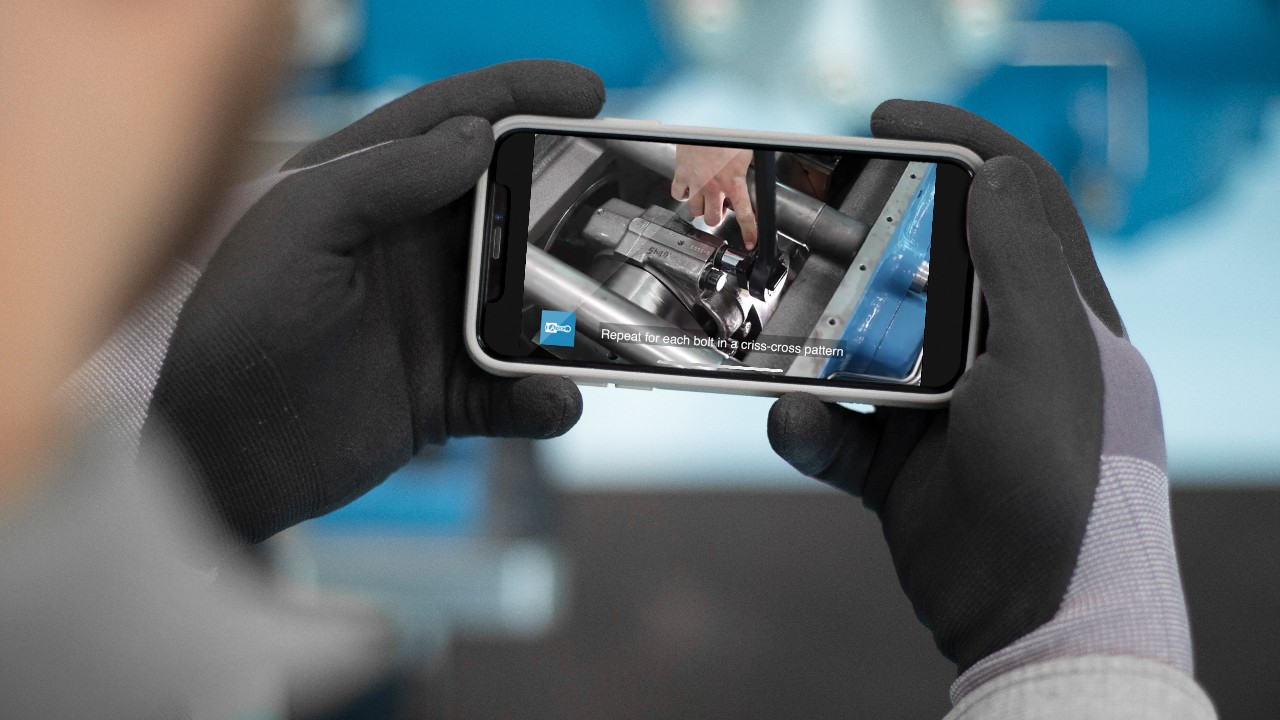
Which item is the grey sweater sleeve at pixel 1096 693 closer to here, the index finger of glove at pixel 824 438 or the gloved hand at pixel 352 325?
the index finger of glove at pixel 824 438

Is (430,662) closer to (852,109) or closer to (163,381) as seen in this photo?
(163,381)

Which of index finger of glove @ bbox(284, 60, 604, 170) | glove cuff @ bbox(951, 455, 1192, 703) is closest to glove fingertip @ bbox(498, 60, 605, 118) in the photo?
index finger of glove @ bbox(284, 60, 604, 170)

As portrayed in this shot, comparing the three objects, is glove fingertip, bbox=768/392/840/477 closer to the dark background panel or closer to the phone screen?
the phone screen

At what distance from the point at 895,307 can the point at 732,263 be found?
3.9 inches

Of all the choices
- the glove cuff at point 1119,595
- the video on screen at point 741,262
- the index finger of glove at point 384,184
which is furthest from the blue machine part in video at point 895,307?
the index finger of glove at point 384,184

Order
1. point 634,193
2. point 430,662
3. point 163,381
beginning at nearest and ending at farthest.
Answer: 1. point 163,381
2. point 634,193
3. point 430,662

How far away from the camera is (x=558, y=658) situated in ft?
2.83

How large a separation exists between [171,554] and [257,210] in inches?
12.9

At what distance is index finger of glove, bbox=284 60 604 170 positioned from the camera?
516 millimetres

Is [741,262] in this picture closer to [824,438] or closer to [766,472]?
[824,438]

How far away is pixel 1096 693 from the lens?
15.5 inches

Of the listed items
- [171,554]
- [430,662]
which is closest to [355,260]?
[171,554]

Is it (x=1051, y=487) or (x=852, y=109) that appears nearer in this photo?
(x=1051, y=487)

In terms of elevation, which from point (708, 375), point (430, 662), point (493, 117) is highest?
point (493, 117)
